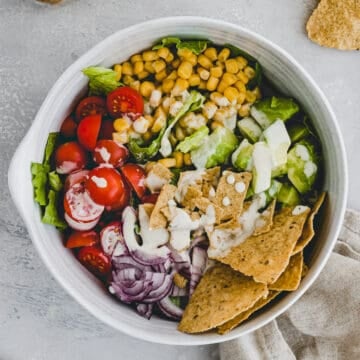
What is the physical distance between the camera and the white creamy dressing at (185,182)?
219cm

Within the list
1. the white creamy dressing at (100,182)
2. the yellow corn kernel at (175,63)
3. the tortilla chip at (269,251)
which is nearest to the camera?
the tortilla chip at (269,251)

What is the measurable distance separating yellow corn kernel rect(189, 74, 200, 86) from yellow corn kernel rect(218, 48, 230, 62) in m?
0.09

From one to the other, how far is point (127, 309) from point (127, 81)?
2.47 ft

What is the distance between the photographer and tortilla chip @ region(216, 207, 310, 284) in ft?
6.61

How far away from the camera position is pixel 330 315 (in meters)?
2.41

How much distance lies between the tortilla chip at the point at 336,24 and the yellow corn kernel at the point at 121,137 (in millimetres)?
756

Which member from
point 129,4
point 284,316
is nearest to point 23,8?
point 129,4

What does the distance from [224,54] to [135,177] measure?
1.62ft

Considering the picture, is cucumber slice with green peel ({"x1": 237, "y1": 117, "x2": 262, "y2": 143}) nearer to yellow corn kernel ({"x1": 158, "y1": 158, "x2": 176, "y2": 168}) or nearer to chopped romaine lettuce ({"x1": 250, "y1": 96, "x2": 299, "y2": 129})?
chopped romaine lettuce ({"x1": 250, "y1": 96, "x2": 299, "y2": 129})

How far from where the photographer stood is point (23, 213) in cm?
204

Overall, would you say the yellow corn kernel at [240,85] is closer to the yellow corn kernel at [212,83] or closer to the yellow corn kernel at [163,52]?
the yellow corn kernel at [212,83]

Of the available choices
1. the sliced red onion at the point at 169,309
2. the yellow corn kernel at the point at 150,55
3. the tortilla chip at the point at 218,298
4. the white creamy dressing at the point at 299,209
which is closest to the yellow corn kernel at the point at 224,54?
the yellow corn kernel at the point at 150,55

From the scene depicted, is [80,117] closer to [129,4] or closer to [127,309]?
[129,4]

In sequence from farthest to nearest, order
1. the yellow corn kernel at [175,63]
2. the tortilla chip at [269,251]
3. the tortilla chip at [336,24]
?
the tortilla chip at [336,24] < the yellow corn kernel at [175,63] < the tortilla chip at [269,251]
